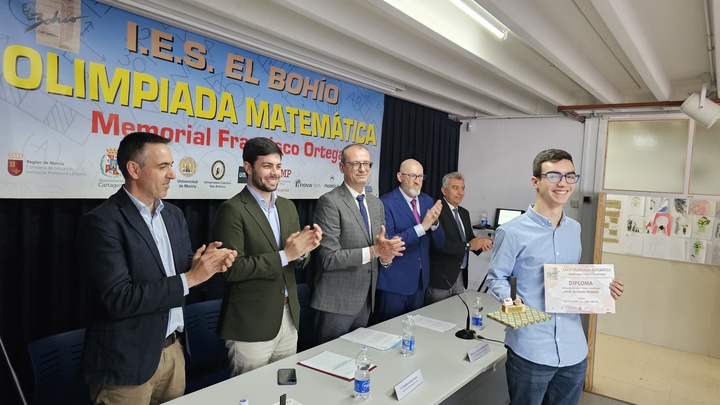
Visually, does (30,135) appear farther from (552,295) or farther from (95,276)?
(552,295)

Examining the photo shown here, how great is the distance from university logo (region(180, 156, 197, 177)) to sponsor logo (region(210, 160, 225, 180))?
0.15 meters

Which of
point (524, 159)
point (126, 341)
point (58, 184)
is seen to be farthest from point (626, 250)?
point (58, 184)

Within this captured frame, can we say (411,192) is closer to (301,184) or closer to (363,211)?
(363,211)

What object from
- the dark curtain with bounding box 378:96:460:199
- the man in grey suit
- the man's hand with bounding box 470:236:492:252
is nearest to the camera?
the man in grey suit

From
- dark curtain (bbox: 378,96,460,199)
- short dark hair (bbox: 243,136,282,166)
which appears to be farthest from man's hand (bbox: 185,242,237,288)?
dark curtain (bbox: 378,96,460,199)

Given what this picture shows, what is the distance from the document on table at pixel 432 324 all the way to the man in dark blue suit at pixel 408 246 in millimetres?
263

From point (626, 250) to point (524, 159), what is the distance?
6.37ft

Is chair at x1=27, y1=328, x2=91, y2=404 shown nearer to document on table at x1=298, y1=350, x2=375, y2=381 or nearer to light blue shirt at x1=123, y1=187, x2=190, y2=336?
light blue shirt at x1=123, y1=187, x2=190, y2=336

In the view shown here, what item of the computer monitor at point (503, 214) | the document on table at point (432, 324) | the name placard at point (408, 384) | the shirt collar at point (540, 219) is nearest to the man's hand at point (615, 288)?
the shirt collar at point (540, 219)

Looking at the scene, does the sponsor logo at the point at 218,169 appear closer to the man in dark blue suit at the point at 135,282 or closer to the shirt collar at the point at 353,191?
the shirt collar at the point at 353,191

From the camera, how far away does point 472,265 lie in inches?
248

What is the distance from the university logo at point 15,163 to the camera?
2275 millimetres

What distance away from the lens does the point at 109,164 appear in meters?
2.70

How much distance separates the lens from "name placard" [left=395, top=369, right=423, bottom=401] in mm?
1722
